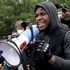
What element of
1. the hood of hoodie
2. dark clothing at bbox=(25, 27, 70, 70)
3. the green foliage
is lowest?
the green foliage

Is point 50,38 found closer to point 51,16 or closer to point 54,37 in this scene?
point 54,37

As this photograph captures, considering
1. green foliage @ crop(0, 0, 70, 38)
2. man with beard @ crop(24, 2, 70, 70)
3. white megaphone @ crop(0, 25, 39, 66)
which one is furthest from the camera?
green foliage @ crop(0, 0, 70, 38)

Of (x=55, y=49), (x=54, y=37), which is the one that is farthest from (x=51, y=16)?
(x=55, y=49)

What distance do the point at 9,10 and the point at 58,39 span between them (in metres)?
18.0

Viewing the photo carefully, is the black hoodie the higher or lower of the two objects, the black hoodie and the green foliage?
the higher

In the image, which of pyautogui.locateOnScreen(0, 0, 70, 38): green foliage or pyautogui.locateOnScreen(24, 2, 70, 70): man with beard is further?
pyautogui.locateOnScreen(0, 0, 70, 38): green foliage

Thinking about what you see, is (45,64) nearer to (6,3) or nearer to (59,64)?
(59,64)

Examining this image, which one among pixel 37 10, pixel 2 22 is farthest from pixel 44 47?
pixel 2 22

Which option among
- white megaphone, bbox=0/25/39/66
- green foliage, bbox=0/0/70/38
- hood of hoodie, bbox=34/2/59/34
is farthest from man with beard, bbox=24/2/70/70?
green foliage, bbox=0/0/70/38

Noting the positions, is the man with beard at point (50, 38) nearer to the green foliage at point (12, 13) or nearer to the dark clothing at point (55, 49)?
the dark clothing at point (55, 49)

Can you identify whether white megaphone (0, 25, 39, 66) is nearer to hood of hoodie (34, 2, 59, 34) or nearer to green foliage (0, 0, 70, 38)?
hood of hoodie (34, 2, 59, 34)

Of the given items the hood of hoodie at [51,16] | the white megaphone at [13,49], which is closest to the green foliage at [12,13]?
the hood of hoodie at [51,16]

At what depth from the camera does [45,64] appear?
155 centimetres

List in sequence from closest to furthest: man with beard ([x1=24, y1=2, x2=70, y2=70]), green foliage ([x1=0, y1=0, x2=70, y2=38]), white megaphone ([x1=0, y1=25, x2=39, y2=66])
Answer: white megaphone ([x1=0, y1=25, x2=39, y2=66]) → man with beard ([x1=24, y1=2, x2=70, y2=70]) → green foliage ([x1=0, y1=0, x2=70, y2=38])
